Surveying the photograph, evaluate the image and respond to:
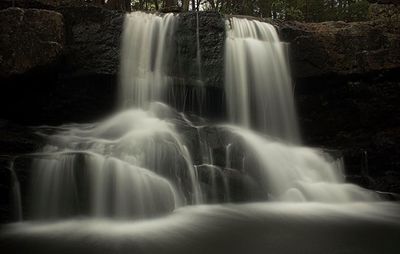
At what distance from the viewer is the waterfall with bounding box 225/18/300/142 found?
9.80 m

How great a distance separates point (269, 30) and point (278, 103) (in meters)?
1.89

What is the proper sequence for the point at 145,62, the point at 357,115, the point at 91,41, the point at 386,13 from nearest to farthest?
1. the point at 91,41
2. the point at 145,62
3. the point at 357,115
4. the point at 386,13

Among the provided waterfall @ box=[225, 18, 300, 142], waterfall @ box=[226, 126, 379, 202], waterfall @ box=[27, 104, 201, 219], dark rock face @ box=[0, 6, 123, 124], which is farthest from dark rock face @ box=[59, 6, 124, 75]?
waterfall @ box=[226, 126, 379, 202]

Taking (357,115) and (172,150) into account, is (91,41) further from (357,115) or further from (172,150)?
(357,115)

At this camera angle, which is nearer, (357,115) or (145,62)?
(145,62)

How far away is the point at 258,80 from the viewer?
9984 millimetres

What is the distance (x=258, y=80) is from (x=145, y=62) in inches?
112

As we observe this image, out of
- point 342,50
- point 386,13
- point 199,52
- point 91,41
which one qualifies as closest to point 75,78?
point 91,41

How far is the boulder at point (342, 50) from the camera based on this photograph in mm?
9961

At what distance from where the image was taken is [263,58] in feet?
32.9

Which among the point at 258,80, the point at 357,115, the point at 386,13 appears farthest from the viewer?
the point at 386,13

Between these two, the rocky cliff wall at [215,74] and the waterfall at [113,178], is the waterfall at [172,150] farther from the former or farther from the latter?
the rocky cliff wall at [215,74]

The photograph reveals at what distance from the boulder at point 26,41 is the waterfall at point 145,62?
5.47 feet

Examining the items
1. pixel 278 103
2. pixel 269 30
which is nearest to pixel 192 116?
pixel 278 103
